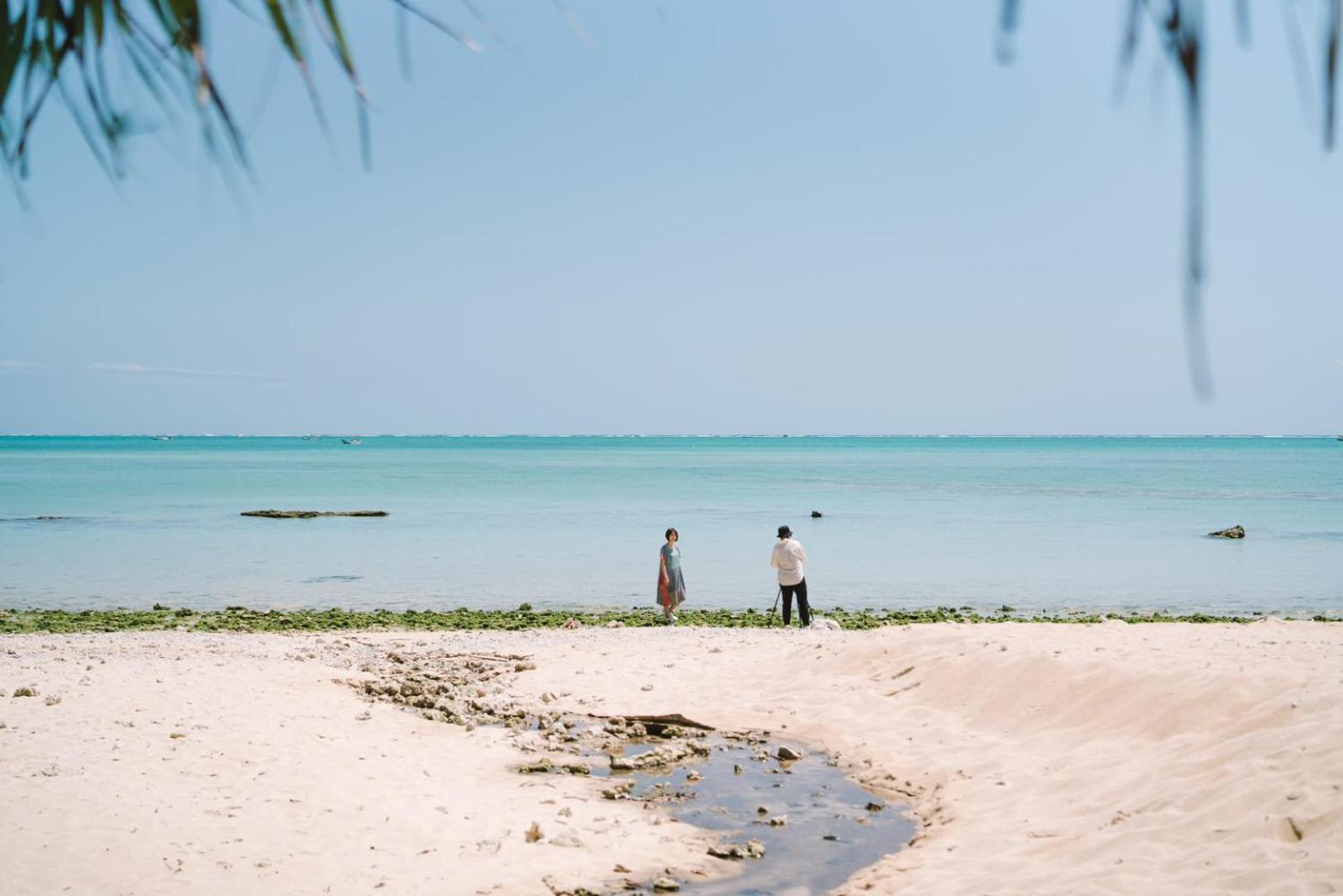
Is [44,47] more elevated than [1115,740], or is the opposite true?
[44,47]

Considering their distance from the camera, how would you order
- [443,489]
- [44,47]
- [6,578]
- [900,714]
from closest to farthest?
[44,47]
[900,714]
[6,578]
[443,489]

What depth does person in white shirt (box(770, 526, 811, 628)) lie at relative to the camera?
16953mm

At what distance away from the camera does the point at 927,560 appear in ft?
100

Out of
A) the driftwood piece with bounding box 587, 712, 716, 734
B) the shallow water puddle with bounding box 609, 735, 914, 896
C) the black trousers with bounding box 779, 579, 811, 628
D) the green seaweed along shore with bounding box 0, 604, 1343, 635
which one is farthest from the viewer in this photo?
the green seaweed along shore with bounding box 0, 604, 1343, 635

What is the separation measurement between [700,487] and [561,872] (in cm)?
6398

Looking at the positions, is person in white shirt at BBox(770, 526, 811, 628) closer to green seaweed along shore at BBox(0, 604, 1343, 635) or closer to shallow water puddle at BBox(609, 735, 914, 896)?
green seaweed along shore at BBox(0, 604, 1343, 635)

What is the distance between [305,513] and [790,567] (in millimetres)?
33636

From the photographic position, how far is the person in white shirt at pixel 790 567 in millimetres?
16953

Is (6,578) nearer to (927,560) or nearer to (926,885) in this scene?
(927,560)

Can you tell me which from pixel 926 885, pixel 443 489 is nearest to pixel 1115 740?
pixel 926 885

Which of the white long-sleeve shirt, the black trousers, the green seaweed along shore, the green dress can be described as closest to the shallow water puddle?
the white long-sleeve shirt

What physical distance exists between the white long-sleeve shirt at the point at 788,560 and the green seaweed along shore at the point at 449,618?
201 centimetres

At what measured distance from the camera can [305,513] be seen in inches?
1790

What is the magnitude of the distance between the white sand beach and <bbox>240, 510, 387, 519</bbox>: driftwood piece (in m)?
32.9
